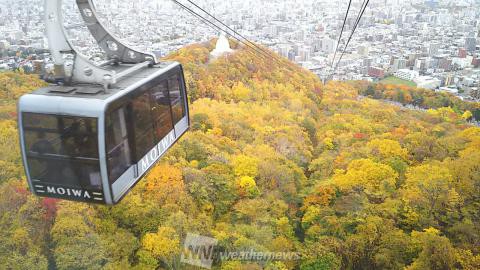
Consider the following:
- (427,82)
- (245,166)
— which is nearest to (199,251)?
(245,166)

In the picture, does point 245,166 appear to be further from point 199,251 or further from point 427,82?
point 427,82

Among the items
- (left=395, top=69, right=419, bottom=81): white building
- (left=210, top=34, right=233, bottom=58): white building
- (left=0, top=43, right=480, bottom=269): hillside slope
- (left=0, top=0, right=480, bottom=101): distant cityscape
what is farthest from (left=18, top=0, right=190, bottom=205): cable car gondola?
(left=395, top=69, right=419, bottom=81): white building

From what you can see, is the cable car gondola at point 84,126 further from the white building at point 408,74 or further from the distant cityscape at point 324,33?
the white building at point 408,74

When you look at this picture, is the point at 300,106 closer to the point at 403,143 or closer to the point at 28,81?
the point at 403,143

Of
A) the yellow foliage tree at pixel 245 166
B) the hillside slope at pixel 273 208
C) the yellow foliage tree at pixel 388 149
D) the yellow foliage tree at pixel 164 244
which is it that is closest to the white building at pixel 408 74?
the hillside slope at pixel 273 208

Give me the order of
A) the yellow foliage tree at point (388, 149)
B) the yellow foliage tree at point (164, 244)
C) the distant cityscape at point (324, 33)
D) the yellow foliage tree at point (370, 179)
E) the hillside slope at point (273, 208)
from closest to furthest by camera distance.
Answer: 1. the yellow foliage tree at point (164, 244)
2. the hillside slope at point (273, 208)
3. the yellow foliage tree at point (370, 179)
4. the yellow foliage tree at point (388, 149)
5. the distant cityscape at point (324, 33)

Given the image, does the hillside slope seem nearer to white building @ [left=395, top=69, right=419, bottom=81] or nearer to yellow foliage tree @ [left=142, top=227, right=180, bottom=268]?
yellow foliage tree @ [left=142, top=227, right=180, bottom=268]
